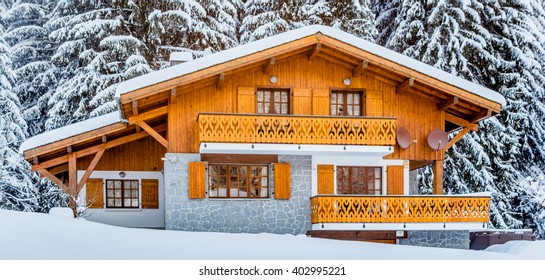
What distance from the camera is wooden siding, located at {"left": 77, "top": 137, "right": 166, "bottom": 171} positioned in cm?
1989

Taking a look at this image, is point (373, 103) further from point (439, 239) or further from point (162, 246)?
point (162, 246)

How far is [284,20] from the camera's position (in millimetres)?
28828

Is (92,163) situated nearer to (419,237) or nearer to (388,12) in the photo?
(419,237)

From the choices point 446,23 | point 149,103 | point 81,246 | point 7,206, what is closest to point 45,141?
point 149,103

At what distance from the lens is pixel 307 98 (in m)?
→ 18.5

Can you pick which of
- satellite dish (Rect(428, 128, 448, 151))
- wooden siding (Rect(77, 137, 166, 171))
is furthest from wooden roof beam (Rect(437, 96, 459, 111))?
wooden siding (Rect(77, 137, 166, 171))

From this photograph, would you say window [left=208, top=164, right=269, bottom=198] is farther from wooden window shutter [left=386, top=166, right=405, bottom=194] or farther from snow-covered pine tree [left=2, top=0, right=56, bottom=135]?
snow-covered pine tree [left=2, top=0, right=56, bottom=135]

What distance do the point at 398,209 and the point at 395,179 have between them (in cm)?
135

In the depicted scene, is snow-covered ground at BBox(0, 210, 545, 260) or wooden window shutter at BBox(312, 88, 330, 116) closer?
snow-covered ground at BBox(0, 210, 545, 260)

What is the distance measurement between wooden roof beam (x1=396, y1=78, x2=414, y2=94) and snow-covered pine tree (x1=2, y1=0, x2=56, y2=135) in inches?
616

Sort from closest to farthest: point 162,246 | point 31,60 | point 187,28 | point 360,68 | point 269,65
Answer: point 162,246 → point 269,65 → point 360,68 → point 187,28 → point 31,60

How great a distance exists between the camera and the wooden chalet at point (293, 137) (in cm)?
1736

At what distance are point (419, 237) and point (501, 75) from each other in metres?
10.8

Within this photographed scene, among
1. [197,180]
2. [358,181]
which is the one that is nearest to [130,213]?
[197,180]
